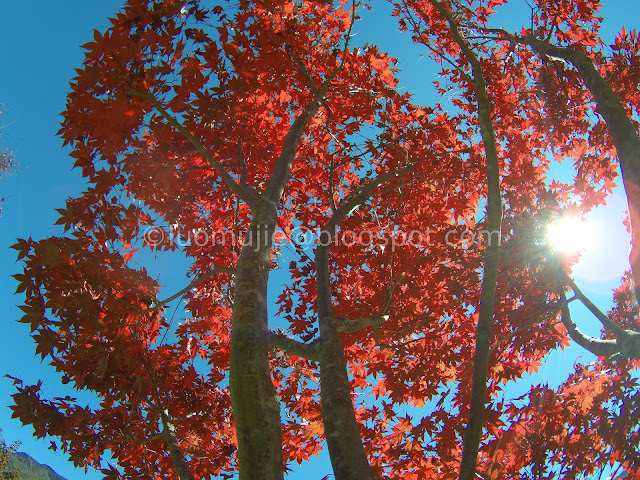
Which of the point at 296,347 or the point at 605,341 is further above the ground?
the point at 605,341

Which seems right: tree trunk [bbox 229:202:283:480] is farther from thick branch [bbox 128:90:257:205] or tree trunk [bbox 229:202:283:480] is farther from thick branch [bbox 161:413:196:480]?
thick branch [bbox 161:413:196:480]

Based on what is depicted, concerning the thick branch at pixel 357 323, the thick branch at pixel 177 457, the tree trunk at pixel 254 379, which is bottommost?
the thick branch at pixel 177 457

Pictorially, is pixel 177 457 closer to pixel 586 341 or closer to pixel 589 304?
pixel 586 341

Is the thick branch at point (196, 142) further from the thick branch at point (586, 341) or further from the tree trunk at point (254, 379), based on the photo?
the thick branch at point (586, 341)

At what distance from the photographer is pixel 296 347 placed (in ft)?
10.4

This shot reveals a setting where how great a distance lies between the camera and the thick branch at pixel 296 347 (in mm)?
3090

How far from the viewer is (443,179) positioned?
611cm

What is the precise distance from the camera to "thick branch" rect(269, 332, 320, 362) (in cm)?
309

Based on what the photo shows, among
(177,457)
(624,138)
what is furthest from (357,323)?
(624,138)

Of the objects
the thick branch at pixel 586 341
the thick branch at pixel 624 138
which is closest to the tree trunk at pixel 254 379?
the thick branch at pixel 624 138

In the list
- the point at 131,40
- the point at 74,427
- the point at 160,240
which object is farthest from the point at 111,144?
the point at 74,427

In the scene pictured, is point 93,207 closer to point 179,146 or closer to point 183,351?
point 179,146

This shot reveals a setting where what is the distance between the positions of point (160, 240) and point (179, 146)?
1.40 m

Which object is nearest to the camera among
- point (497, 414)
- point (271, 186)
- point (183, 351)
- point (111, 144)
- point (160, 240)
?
point (111, 144)
